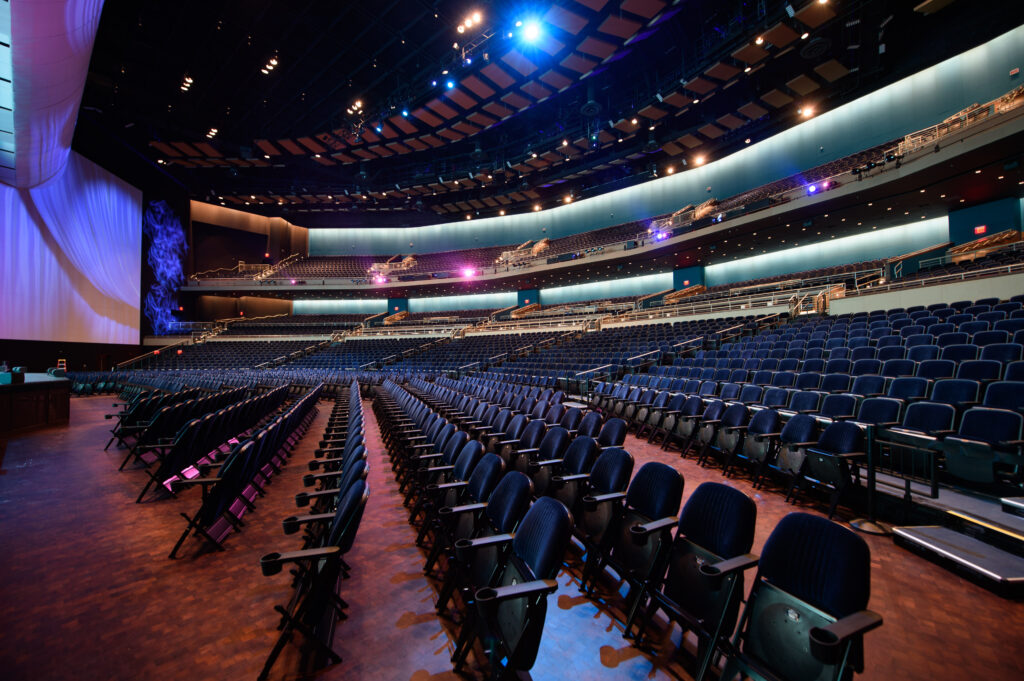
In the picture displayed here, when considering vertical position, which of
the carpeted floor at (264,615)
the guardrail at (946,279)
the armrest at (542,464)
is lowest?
the carpeted floor at (264,615)

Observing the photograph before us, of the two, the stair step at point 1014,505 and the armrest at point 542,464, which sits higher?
the armrest at point 542,464

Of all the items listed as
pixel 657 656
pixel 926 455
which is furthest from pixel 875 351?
pixel 657 656

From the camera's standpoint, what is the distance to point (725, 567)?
1.56m

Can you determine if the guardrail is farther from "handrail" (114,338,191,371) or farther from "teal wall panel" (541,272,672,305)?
"handrail" (114,338,191,371)

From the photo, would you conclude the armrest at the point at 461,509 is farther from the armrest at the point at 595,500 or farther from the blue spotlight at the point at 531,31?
the blue spotlight at the point at 531,31

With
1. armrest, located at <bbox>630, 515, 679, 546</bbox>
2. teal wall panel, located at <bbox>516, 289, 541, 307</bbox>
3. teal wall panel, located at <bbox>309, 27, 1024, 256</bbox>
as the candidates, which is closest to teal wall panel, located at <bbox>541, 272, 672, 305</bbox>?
teal wall panel, located at <bbox>516, 289, 541, 307</bbox>

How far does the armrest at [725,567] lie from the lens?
153 centimetres

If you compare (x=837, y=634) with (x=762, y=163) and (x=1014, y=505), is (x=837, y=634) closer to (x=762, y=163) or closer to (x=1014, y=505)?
(x=1014, y=505)

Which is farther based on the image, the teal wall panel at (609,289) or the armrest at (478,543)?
the teal wall panel at (609,289)

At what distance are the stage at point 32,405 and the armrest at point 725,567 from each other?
415 inches

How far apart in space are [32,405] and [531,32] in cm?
1459

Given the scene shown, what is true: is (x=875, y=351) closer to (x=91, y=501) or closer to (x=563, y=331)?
(x=91, y=501)

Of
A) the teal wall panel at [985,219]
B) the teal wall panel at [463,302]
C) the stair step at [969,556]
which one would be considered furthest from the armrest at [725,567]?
the teal wall panel at [463,302]

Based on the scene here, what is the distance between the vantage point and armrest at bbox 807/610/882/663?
1.16 meters
